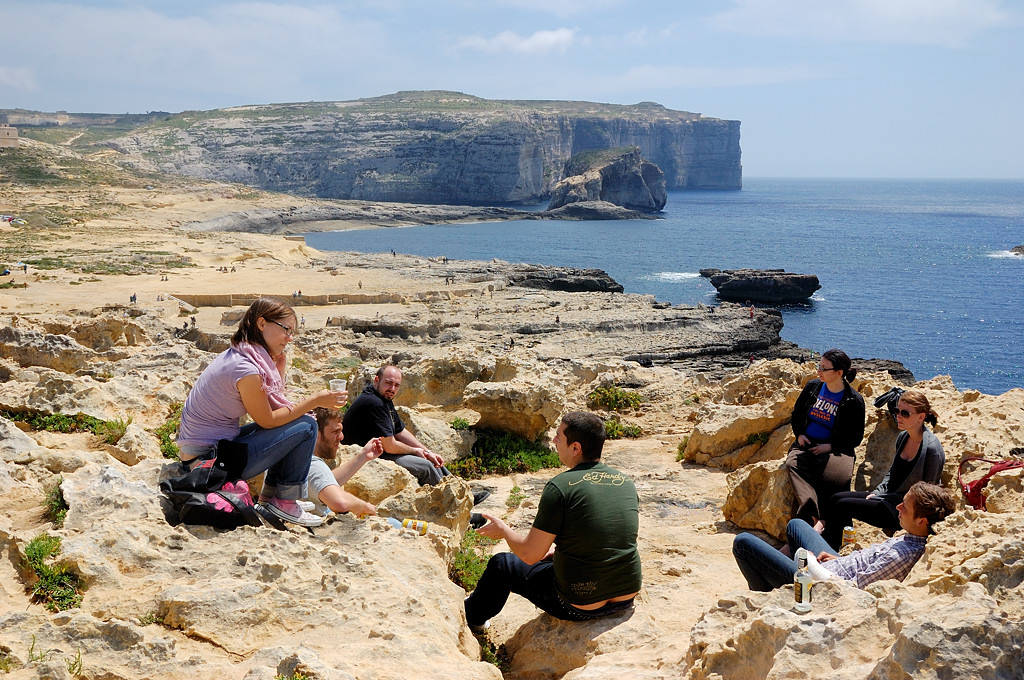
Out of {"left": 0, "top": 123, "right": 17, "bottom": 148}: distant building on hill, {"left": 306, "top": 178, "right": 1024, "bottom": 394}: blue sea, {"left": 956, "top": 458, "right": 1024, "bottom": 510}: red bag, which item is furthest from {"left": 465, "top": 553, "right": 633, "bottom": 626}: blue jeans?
{"left": 0, "top": 123, "right": 17, "bottom": 148}: distant building on hill

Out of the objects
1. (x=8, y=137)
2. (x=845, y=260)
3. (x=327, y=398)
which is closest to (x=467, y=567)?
(x=327, y=398)

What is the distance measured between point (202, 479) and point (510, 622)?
2.21 metres

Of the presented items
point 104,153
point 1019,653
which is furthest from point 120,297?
point 104,153

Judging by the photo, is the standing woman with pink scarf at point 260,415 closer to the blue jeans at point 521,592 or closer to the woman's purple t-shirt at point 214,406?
the woman's purple t-shirt at point 214,406

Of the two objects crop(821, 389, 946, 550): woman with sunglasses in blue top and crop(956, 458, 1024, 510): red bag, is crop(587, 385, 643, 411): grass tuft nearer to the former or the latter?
crop(821, 389, 946, 550): woman with sunglasses in blue top

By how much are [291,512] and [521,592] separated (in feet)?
5.19

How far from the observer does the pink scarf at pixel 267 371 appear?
16.7 ft

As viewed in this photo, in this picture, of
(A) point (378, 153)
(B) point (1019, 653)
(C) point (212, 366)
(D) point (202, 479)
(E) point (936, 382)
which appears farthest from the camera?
(A) point (378, 153)

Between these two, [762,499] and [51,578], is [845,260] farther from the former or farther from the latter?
[51,578]

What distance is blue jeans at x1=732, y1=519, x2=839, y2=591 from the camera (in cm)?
477

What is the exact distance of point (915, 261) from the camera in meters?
77.1

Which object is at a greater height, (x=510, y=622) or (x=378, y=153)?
(x=378, y=153)

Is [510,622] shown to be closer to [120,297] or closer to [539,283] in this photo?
[120,297]

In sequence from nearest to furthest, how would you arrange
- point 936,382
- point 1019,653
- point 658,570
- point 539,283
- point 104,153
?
1. point 1019,653
2. point 658,570
3. point 936,382
4. point 539,283
5. point 104,153
